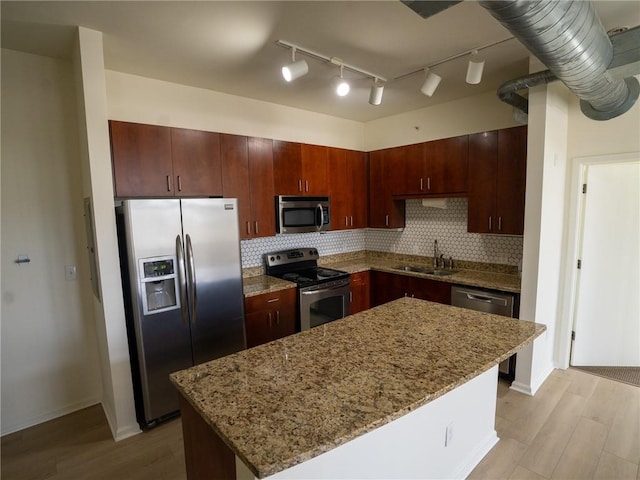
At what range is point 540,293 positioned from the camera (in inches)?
112

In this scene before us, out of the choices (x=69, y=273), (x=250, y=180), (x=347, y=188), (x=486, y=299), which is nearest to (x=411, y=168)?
(x=347, y=188)

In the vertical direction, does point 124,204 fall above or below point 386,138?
below

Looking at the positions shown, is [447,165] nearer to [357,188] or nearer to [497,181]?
[497,181]

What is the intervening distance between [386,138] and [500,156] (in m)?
1.64

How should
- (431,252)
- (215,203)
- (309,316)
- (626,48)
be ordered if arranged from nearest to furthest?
(626,48) < (215,203) < (309,316) < (431,252)

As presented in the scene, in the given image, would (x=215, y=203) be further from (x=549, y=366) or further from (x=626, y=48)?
(x=549, y=366)

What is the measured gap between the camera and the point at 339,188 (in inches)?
159

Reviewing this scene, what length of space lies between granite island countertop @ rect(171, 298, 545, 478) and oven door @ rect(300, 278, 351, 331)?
1.36m

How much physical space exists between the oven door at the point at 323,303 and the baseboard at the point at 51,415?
6.34 ft

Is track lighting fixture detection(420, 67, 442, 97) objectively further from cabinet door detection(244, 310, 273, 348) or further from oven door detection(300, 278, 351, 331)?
cabinet door detection(244, 310, 273, 348)

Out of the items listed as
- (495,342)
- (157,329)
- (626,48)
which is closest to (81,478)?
(157,329)

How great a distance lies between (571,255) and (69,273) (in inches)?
175

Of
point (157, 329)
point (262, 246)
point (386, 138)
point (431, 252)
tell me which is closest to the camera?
point (157, 329)

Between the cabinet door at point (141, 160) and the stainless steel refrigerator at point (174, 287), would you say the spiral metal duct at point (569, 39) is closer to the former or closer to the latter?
the stainless steel refrigerator at point (174, 287)
